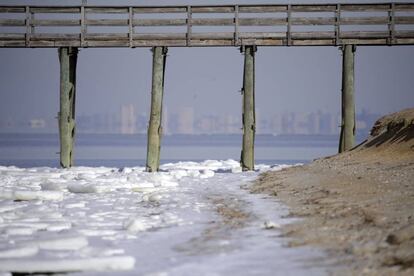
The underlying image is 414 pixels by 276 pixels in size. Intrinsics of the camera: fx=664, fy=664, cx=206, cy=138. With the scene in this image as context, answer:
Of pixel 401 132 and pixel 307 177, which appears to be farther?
pixel 401 132

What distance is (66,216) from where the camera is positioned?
882 cm

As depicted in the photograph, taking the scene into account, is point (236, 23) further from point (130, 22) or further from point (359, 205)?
point (359, 205)

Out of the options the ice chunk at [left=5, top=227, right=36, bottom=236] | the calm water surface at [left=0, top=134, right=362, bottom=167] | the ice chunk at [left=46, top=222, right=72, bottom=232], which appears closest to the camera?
the ice chunk at [left=5, top=227, right=36, bottom=236]

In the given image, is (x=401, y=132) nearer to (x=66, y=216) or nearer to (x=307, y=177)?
(x=307, y=177)

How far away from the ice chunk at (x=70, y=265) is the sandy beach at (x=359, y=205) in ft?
5.24

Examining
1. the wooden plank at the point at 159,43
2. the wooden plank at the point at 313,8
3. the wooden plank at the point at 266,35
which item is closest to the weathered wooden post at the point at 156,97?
the wooden plank at the point at 159,43

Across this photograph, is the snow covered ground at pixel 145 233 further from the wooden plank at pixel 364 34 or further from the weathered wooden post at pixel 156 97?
the wooden plank at pixel 364 34

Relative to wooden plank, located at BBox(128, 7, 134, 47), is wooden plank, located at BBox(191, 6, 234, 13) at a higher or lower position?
higher

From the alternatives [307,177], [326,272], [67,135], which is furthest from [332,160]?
[326,272]

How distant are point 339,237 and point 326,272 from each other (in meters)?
1.33

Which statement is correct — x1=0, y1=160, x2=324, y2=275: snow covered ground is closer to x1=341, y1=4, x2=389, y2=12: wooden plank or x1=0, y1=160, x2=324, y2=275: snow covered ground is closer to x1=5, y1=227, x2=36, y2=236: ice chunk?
x1=5, y1=227, x2=36, y2=236: ice chunk

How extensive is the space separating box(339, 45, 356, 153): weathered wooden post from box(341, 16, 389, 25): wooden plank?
2.20 ft

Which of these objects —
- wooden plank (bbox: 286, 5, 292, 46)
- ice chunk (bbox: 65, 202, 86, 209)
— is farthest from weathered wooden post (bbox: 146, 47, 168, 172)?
ice chunk (bbox: 65, 202, 86, 209)

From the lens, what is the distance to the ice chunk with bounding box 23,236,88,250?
6.25m
